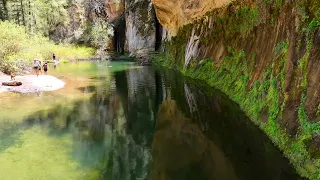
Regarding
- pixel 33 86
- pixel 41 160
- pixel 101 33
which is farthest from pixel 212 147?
pixel 101 33

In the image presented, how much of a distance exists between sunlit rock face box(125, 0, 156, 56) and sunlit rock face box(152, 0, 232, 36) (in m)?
18.6

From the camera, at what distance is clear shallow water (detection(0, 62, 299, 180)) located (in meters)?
11.0

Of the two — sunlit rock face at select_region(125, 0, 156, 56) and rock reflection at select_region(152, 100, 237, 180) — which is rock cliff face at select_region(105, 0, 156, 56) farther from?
rock reflection at select_region(152, 100, 237, 180)

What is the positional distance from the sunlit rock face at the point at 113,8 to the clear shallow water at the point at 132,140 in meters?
54.2

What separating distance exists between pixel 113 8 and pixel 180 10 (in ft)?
138

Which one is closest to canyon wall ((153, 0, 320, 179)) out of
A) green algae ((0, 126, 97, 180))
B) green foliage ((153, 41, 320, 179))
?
green foliage ((153, 41, 320, 179))

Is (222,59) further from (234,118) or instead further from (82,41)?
(82,41)

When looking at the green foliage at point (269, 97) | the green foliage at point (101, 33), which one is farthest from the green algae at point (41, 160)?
the green foliage at point (101, 33)

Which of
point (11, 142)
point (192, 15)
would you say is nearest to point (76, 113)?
point (11, 142)

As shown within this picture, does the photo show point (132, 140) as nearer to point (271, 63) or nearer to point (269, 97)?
point (269, 97)

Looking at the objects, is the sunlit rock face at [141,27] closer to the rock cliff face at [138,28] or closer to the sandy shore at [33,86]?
the rock cliff face at [138,28]

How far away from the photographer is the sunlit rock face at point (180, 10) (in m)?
31.2

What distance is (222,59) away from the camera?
27.4 m

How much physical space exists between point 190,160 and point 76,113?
371 inches
